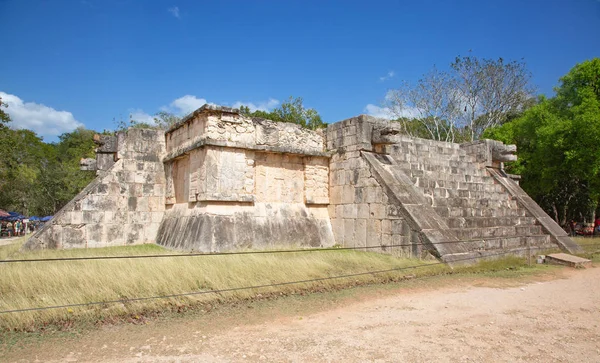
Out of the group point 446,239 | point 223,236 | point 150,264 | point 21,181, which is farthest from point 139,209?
point 21,181

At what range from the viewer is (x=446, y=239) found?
8.16m

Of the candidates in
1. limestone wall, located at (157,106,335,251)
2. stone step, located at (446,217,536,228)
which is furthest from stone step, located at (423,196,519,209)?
limestone wall, located at (157,106,335,251)

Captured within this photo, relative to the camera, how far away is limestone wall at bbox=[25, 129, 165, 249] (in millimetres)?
9594

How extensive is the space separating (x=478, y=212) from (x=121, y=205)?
360 inches

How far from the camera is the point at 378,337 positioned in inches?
166

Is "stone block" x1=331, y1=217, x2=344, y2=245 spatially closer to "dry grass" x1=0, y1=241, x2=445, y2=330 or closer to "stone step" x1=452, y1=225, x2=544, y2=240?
"stone step" x1=452, y1=225, x2=544, y2=240

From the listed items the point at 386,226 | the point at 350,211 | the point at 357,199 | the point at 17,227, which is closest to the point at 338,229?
the point at 350,211

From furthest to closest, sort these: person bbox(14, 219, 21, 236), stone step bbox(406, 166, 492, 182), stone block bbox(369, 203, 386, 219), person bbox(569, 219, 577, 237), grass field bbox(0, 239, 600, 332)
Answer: person bbox(14, 219, 21, 236) → person bbox(569, 219, 577, 237) → stone step bbox(406, 166, 492, 182) → stone block bbox(369, 203, 386, 219) → grass field bbox(0, 239, 600, 332)

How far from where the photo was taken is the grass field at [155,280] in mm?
4762

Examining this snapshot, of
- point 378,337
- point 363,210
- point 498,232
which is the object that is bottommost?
point 378,337

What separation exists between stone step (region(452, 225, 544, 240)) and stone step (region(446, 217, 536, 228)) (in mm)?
239

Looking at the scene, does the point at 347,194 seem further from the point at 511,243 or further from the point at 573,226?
the point at 573,226

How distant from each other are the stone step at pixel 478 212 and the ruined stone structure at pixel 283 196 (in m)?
0.04

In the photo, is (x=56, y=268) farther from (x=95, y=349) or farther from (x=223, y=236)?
(x=223, y=236)
